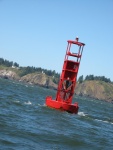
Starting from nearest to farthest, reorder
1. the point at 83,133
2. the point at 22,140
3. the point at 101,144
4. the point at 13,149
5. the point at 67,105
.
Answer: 1. the point at 13,149
2. the point at 22,140
3. the point at 101,144
4. the point at 83,133
5. the point at 67,105

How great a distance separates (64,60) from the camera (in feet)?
127

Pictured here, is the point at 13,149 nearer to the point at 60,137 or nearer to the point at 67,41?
the point at 60,137

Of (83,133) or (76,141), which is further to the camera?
(83,133)

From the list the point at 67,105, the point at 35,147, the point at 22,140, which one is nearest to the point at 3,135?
the point at 22,140

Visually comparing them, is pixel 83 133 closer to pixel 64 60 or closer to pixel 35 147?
pixel 35 147

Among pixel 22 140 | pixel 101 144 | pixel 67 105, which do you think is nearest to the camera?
pixel 22 140

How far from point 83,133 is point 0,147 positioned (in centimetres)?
927

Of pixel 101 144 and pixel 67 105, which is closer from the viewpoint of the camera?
pixel 101 144

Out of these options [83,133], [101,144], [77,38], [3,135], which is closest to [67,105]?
[77,38]

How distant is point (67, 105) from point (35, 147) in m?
19.5

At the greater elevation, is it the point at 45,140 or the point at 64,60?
the point at 64,60

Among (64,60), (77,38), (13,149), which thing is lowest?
(13,149)

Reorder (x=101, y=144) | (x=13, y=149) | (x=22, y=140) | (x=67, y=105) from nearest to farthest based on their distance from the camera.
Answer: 1. (x=13, y=149)
2. (x=22, y=140)
3. (x=101, y=144)
4. (x=67, y=105)

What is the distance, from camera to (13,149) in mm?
15672
